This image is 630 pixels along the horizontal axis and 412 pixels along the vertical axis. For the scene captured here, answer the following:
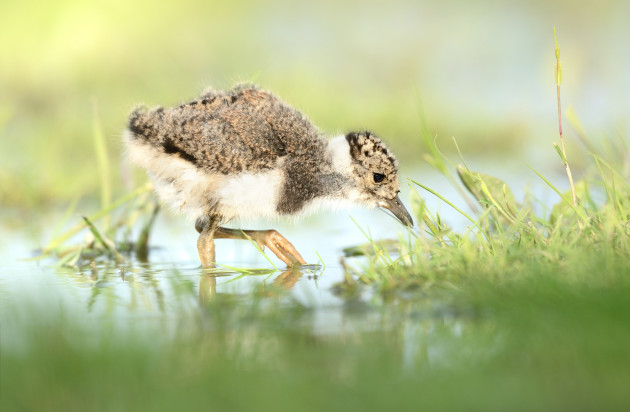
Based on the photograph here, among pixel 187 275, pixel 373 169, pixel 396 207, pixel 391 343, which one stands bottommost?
pixel 391 343

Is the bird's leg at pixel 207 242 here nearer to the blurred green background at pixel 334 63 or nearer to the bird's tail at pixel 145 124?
the bird's tail at pixel 145 124

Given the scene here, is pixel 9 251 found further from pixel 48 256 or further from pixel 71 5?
pixel 71 5

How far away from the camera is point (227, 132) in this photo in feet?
14.5

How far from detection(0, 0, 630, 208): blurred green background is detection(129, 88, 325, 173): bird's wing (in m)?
2.93

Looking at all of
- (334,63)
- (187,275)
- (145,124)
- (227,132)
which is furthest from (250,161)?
(334,63)

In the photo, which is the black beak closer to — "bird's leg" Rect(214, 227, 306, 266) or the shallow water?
the shallow water

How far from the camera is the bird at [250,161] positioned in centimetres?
441

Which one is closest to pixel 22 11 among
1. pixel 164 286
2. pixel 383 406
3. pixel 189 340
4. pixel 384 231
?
pixel 384 231

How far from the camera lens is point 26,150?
7352 millimetres

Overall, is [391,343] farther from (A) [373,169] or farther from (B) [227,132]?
(A) [373,169]

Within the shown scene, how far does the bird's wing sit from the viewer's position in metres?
4.39

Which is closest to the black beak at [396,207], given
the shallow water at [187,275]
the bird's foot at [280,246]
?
the shallow water at [187,275]

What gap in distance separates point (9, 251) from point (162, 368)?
10.1ft

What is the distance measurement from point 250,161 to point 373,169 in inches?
31.3
